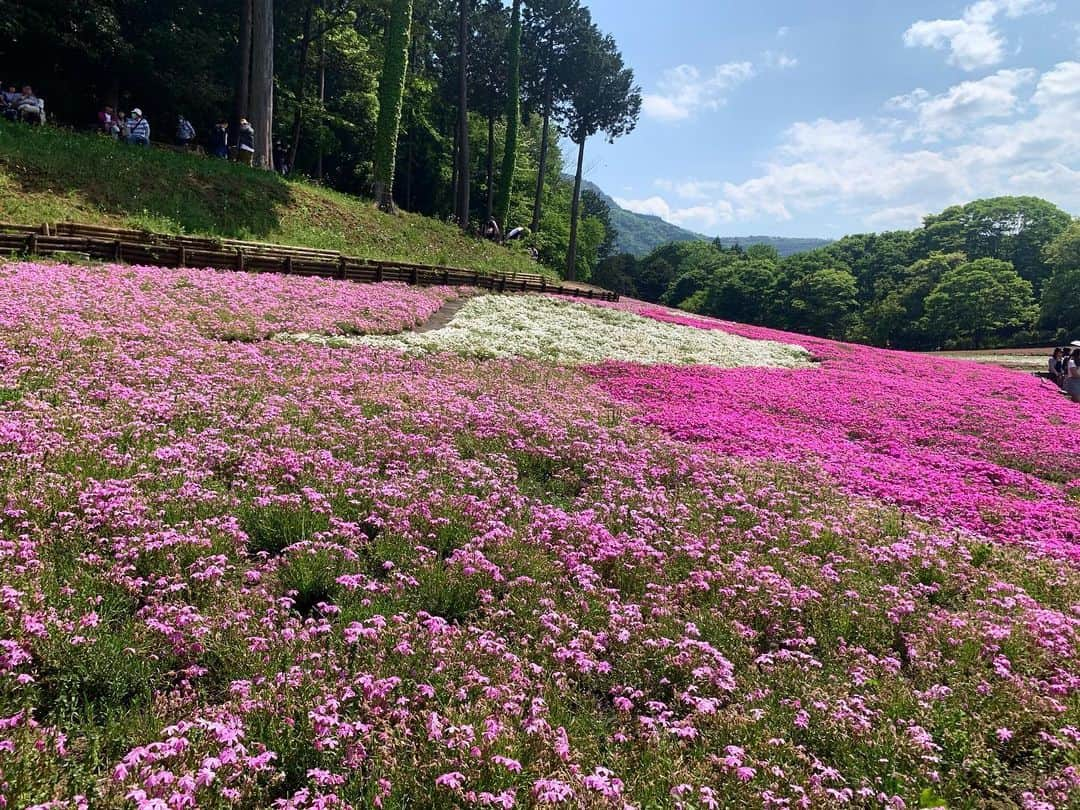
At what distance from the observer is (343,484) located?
8.02 metres

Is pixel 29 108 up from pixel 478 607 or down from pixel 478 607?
up

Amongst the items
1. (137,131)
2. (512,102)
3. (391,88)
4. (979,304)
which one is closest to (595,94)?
(512,102)

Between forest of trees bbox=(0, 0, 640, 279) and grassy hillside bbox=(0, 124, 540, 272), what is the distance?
13.2 feet

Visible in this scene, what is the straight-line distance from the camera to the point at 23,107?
27281 mm

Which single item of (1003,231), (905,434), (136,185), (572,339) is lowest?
(905,434)

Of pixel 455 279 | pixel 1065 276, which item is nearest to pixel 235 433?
pixel 455 279

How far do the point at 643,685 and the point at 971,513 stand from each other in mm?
8120

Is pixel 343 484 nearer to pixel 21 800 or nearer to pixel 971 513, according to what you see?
pixel 21 800

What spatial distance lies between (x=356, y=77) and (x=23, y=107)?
2959 centimetres

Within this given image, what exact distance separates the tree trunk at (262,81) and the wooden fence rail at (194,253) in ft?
38.7

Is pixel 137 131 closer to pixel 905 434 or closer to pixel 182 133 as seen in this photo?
pixel 182 133

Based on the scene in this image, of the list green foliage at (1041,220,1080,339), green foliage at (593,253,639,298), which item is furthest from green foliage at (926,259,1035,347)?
green foliage at (593,253,639,298)

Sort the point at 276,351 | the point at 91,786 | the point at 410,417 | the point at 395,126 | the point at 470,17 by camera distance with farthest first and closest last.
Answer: the point at 470,17, the point at 395,126, the point at 276,351, the point at 410,417, the point at 91,786

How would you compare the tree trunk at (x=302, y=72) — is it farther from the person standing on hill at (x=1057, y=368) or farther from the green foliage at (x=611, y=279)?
the green foliage at (x=611, y=279)
